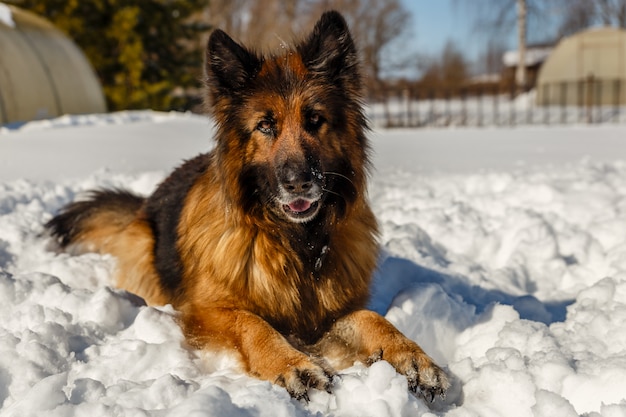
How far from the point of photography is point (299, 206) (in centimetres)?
312

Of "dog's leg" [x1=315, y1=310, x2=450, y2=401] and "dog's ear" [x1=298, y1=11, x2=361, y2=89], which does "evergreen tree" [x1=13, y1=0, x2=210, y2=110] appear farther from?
"dog's leg" [x1=315, y1=310, x2=450, y2=401]

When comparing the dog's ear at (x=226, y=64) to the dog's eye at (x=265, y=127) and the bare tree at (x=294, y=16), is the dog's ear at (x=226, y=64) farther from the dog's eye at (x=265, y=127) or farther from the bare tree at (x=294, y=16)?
the bare tree at (x=294, y=16)

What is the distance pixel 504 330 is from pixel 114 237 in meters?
2.86

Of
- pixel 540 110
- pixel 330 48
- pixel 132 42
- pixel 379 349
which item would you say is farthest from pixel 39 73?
pixel 540 110

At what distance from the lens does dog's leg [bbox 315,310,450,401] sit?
2.63 meters

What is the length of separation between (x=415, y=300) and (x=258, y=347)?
43.6 inches

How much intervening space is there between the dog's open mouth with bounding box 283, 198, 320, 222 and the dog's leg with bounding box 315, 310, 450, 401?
0.59 metres

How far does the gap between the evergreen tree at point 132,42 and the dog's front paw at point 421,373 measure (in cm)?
1599

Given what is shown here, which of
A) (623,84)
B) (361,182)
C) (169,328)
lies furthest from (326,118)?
(623,84)

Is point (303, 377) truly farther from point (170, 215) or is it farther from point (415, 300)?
point (170, 215)

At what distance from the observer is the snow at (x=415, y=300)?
2.41 m

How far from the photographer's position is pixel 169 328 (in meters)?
3.12

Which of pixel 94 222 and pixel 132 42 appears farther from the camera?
pixel 132 42

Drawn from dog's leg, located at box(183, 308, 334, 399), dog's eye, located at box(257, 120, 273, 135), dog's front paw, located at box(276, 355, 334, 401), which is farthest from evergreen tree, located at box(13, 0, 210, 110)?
dog's front paw, located at box(276, 355, 334, 401)
